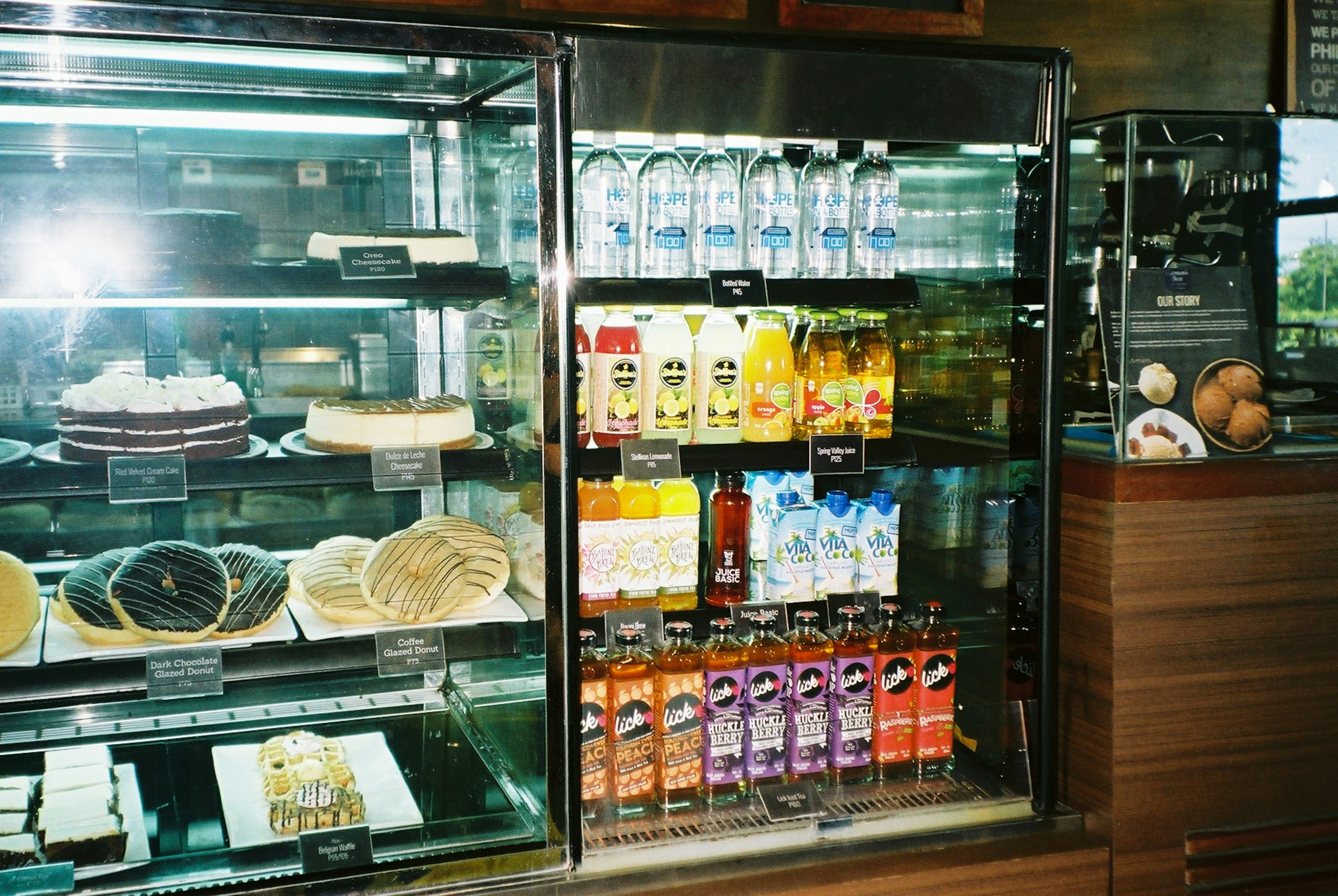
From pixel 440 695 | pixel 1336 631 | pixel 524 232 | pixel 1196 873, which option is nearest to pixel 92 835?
pixel 440 695

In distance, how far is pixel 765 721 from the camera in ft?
7.88

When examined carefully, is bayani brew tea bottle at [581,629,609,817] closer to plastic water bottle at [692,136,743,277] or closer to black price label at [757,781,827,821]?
black price label at [757,781,827,821]

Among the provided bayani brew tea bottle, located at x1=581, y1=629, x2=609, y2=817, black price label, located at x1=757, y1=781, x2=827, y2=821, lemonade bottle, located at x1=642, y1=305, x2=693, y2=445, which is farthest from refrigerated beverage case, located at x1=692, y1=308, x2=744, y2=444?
black price label, located at x1=757, y1=781, x2=827, y2=821

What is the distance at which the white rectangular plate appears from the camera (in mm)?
2049

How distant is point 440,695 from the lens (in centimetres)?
257

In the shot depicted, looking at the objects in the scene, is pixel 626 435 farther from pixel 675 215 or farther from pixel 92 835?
pixel 92 835

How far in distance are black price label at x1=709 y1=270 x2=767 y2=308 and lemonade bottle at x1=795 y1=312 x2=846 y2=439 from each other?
1.13 ft

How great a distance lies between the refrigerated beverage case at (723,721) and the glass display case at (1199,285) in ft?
2.93

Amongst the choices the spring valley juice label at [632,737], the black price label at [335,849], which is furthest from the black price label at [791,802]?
the black price label at [335,849]

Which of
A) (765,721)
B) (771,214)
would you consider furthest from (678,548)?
(771,214)

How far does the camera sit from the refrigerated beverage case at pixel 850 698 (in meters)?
2.45

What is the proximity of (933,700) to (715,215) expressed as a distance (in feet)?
3.91

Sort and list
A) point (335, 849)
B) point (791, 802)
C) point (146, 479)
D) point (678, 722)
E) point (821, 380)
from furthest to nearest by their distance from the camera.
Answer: point (821, 380) < point (678, 722) < point (791, 802) < point (335, 849) < point (146, 479)

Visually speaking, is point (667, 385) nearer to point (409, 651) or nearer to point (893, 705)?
point (409, 651)
